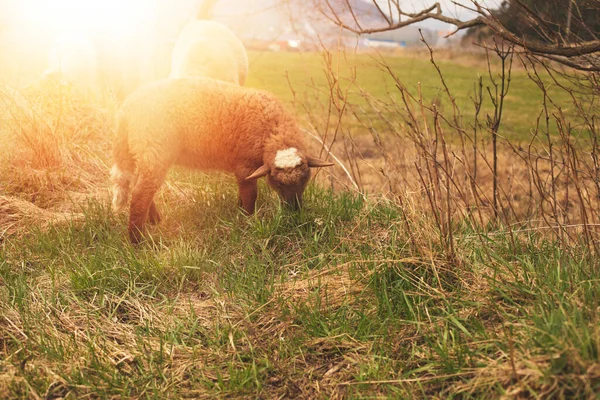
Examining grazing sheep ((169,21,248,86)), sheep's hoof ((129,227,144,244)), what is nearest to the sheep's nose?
sheep's hoof ((129,227,144,244))

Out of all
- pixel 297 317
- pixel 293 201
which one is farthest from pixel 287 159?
pixel 297 317

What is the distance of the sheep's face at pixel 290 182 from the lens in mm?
3750

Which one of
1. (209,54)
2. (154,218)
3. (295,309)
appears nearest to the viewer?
(295,309)

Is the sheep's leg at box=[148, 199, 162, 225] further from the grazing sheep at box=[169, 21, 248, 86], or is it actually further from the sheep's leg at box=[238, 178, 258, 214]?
the grazing sheep at box=[169, 21, 248, 86]

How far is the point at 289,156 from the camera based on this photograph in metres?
3.79

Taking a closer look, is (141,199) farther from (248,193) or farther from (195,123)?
(248,193)

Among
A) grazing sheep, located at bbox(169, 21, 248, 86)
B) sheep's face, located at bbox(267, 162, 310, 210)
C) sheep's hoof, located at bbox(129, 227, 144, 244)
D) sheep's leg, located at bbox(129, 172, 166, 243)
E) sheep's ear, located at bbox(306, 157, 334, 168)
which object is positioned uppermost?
grazing sheep, located at bbox(169, 21, 248, 86)

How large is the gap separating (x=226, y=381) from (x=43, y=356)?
36.1 inches

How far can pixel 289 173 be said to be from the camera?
375cm

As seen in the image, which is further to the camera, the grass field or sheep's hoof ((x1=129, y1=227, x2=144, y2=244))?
sheep's hoof ((x1=129, y1=227, x2=144, y2=244))

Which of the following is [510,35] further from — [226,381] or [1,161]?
[1,161]

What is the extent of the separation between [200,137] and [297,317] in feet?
5.49

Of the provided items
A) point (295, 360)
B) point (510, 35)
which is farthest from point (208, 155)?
point (510, 35)

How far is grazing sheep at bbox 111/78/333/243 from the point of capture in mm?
3713
